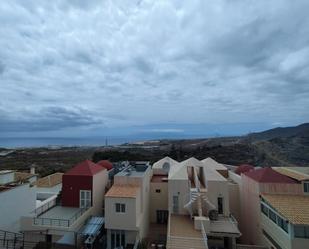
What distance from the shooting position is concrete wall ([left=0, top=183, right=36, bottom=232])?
20.1m

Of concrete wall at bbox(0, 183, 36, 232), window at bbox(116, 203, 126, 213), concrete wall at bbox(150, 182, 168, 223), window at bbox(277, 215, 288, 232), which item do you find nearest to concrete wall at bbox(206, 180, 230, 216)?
concrete wall at bbox(150, 182, 168, 223)

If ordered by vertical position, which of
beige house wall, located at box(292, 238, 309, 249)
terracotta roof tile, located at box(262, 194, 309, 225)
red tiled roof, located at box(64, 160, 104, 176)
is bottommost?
beige house wall, located at box(292, 238, 309, 249)

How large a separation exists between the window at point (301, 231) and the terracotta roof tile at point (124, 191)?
39.9 ft

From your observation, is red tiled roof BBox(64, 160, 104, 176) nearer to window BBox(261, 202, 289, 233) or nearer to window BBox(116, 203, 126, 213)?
window BBox(116, 203, 126, 213)

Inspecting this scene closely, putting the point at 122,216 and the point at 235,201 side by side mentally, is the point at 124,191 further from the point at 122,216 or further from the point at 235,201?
the point at 235,201

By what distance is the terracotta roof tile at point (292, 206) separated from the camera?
1742 cm

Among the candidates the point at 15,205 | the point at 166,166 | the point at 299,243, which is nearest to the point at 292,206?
the point at 299,243

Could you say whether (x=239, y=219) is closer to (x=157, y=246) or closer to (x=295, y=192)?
(x=295, y=192)

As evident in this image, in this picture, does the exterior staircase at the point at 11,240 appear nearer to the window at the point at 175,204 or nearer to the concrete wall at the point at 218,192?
the window at the point at 175,204

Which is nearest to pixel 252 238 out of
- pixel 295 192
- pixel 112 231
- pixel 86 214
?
pixel 295 192

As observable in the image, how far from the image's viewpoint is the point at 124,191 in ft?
74.5

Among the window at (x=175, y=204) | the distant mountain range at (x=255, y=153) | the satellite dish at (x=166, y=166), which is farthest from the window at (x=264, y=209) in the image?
the distant mountain range at (x=255, y=153)

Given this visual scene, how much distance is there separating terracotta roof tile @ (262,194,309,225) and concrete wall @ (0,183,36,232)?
20.7 m

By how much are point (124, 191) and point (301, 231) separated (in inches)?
541
